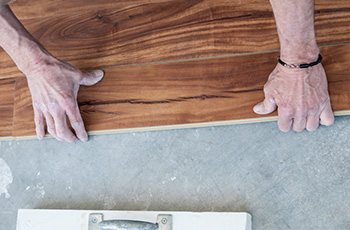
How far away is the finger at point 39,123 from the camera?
3.49 feet

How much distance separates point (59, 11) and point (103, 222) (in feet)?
2.34

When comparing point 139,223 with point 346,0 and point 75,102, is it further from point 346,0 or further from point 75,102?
point 346,0

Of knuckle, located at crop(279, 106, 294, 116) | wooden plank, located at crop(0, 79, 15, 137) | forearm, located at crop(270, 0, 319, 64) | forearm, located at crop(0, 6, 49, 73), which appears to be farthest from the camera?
wooden plank, located at crop(0, 79, 15, 137)

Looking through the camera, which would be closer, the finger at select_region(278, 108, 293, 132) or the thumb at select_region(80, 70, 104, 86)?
the finger at select_region(278, 108, 293, 132)

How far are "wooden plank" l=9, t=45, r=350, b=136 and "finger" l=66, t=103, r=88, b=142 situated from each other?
0.10ft

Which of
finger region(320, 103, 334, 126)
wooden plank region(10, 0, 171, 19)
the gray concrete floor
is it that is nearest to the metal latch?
the gray concrete floor

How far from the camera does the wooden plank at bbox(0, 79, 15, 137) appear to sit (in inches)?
44.7

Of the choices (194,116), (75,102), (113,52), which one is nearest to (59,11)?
(113,52)

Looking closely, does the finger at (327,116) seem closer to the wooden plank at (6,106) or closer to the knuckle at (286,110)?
the knuckle at (286,110)

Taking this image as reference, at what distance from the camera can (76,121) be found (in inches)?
41.0

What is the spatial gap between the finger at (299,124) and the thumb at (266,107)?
67 mm

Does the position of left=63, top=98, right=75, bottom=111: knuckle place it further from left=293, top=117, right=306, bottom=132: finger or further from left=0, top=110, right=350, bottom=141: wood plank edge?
left=293, top=117, right=306, bottom=132: finger

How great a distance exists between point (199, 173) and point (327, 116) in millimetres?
362

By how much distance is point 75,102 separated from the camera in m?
1.05
